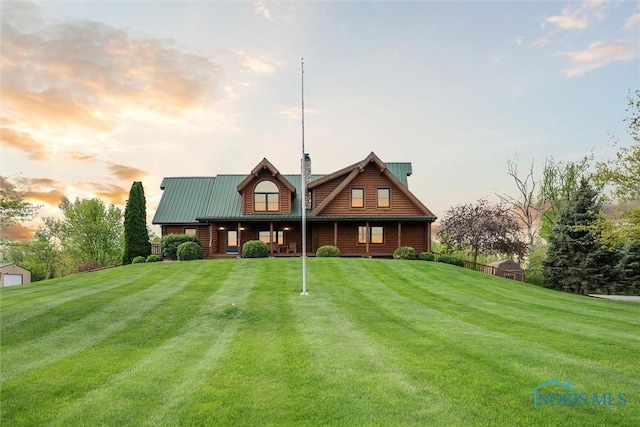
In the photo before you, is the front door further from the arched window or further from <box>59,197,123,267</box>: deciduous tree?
<box>59,197,123,267</box>: deciduous tree

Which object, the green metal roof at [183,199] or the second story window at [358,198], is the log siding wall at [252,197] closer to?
the green metal roof at [183,199]

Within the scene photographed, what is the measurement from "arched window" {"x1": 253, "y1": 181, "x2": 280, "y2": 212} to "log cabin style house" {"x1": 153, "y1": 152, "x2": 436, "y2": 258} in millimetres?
81

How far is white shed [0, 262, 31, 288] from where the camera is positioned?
154 feet

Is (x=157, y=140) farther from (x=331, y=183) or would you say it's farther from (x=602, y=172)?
(x=602, y=172)

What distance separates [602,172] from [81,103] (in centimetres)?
2458

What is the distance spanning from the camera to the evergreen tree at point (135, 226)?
100 feet

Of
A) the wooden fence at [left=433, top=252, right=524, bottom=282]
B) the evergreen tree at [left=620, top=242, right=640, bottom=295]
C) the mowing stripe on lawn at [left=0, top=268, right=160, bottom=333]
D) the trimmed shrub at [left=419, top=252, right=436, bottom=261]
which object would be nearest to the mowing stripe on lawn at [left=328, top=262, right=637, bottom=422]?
the mowing stripe on lawn at [left=0, top=268, right=160, bottom=333]

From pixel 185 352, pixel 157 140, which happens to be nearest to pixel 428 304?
pixel 185 352

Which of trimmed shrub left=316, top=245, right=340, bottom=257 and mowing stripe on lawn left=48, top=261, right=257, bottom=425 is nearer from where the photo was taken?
mowing stripe on lawn left=48, top=261, right=257, bottom=425

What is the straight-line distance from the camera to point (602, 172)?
18.7 metres

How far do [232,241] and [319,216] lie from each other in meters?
7.97

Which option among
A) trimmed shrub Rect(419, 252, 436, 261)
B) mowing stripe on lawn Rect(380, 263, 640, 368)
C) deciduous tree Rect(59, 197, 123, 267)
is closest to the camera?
mowing stripe on lawn Rect(380, 263, 640, 368)

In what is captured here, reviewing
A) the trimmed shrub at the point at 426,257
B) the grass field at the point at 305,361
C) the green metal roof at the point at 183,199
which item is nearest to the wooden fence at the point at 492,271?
the trimmed shrub at the point at 426,257

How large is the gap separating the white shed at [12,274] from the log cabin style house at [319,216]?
2899cm
